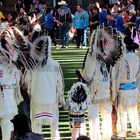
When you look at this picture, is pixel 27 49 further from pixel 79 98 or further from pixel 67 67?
pixel 67 67

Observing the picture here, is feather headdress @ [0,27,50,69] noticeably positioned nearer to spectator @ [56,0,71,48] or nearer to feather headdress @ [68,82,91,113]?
feather headdress @ [68,82,91,113]

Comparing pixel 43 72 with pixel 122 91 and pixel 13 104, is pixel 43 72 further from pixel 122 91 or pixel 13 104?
pixel 122 91

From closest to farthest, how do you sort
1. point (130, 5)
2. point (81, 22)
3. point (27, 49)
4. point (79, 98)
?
point (27, 49) → point (79, 98) → point (81, 22) → point (130, 5)

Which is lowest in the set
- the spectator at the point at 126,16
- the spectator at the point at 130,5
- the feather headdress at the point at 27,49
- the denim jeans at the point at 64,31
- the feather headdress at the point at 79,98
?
the feather headdress at the point at 79,98

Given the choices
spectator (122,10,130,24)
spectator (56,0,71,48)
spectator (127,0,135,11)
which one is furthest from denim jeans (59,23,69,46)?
spectator (127,0,135,11)

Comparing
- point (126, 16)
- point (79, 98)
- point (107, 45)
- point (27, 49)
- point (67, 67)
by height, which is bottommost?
point (79, 98)

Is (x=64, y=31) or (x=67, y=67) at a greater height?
(x=64, y=31)

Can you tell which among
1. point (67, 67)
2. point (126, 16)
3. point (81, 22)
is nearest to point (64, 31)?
point (81, 22)

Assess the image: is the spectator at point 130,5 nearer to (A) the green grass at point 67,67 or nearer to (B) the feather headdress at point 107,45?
(A) the green grass at point 67,67

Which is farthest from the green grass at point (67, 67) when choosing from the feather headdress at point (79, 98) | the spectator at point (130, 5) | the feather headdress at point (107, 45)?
the spectator at point (130, 5)

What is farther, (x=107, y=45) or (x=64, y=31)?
(x=64, y=31)

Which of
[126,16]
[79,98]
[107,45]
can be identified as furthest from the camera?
[126,16]

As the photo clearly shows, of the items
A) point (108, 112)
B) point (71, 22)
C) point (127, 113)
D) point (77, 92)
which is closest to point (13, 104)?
point (77, 92)

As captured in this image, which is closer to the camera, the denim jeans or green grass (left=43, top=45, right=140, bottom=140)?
green grass (left=43, top=45, right=140, bottom=140)
